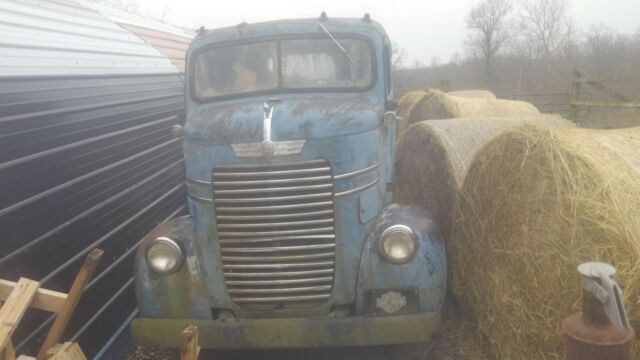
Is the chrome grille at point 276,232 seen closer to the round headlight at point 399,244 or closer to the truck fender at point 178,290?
the truck fender at point 178,290

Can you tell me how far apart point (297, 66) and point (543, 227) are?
2135mm

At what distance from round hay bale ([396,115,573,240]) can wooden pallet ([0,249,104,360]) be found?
2.90 meters

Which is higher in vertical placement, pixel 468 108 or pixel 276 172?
pixel 276 172

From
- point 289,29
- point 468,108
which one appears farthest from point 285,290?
point 468,108

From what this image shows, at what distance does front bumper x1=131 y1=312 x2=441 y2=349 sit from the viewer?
12.5 feet

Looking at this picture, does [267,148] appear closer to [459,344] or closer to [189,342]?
[189,342]

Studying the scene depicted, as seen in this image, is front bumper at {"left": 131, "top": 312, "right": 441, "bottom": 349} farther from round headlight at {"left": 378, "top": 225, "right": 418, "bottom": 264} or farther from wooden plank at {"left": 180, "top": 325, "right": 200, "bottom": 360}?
wooden plank at {"left": 180, "top": 325, "right": 200, "bottom": 360}

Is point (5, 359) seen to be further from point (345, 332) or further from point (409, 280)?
point (409, 280)

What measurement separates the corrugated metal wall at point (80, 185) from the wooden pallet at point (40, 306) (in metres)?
0.35

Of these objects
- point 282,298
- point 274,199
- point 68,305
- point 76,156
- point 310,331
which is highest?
point 76,156

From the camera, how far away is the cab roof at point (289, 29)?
15.6 ft

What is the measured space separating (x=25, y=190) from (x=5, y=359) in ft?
3.81

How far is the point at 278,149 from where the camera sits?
154 inches

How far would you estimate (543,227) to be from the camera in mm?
3559
